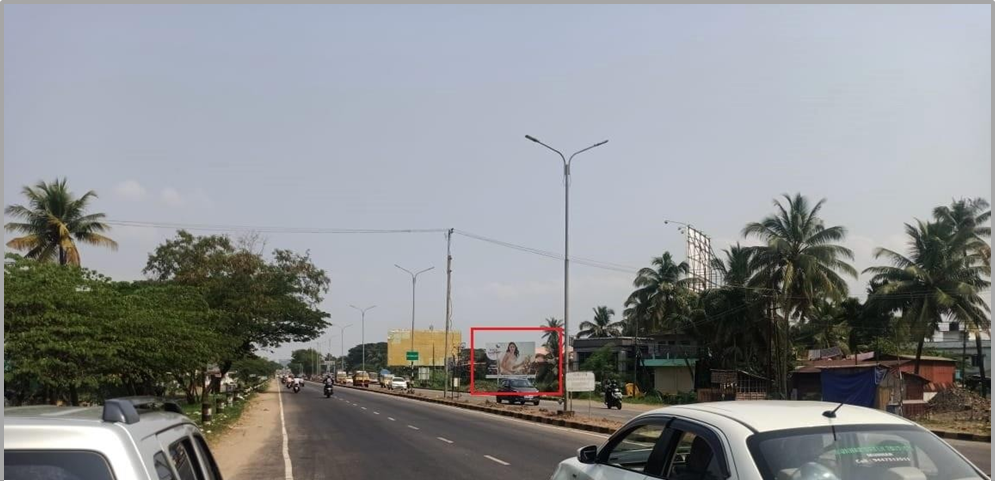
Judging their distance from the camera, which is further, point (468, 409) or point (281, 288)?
point (281, 288)

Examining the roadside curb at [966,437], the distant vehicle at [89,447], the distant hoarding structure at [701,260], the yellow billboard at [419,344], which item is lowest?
the roadside curb at [966,437]

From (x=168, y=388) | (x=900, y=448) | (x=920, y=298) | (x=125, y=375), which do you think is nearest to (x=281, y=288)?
(x=168, y=388)

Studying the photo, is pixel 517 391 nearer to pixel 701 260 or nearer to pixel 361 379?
pixel 701 260

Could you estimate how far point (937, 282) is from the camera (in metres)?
39.3

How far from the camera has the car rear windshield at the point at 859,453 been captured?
13.4 feet

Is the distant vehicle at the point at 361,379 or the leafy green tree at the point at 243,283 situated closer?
the leafy green tree at the point at 243,283

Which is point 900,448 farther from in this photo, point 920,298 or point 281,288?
point 281,288

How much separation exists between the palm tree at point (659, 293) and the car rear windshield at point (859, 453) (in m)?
57.2

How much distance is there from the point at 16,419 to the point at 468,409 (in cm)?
3582

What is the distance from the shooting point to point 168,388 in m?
33.0

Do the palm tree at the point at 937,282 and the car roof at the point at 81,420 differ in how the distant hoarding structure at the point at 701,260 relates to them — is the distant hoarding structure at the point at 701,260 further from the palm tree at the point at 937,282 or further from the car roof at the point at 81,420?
the car roof at the point at 81,420

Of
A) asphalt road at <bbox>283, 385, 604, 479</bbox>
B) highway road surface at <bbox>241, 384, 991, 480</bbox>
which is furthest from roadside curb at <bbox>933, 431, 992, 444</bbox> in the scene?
asphalt road at <bbox>283, 385, 604, 479</bbox>

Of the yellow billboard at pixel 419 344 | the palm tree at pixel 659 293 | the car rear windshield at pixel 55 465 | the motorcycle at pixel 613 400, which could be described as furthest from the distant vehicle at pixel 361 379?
the car rear windshield at pixel 55 465

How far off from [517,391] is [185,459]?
136 feet
